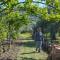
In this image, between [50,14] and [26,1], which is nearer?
[26,1]

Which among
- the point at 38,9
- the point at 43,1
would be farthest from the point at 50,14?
the point at 43,1

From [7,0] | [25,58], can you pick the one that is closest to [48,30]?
[25,58]

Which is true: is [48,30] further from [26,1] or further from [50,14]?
[26,1]

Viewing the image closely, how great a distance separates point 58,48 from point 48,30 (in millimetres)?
19784

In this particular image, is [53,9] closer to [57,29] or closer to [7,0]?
[7,0]

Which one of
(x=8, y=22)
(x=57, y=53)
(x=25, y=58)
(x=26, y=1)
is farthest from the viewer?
(x=8, y=22)

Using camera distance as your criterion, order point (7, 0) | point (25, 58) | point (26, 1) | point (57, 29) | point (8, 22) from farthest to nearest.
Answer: point (57, 29)
point (8, 22)
point (25, 58)
point (26, 1)
point (7, 0)

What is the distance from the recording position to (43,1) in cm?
1184

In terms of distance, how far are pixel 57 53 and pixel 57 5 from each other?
95.3 inches

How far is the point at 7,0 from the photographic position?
10.4 metres

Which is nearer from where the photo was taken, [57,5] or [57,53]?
[57,5]

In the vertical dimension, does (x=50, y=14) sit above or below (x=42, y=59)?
above

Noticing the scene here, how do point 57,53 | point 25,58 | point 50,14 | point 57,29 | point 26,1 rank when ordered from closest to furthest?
point 26,1 < point 57,53 < point 50,14 < point 25,58 < point 57,29

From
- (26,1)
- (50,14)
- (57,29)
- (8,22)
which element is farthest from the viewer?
(57,29)
